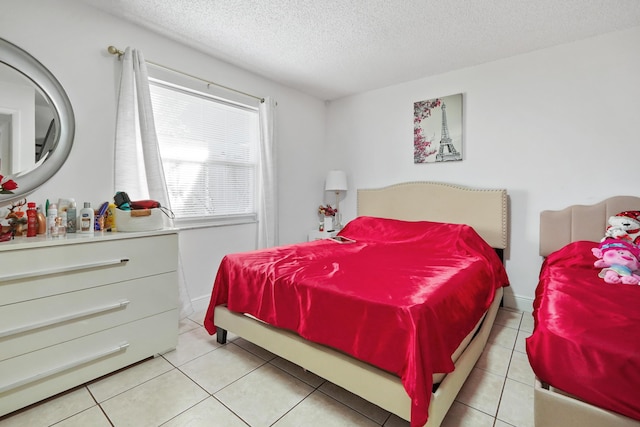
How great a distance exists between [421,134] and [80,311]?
3.30 m

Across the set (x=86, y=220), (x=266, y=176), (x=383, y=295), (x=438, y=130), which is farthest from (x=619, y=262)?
(x=86, y=220)

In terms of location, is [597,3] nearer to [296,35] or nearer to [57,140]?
[296,35]

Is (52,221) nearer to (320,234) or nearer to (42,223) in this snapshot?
(42,223)

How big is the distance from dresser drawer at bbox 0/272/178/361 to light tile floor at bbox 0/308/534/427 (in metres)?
0.34

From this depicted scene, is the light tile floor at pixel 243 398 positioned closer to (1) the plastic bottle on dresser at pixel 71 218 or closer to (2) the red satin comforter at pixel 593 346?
(2) the red satin comforter at pixel 593 346

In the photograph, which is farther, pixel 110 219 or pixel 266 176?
pixel 266 176

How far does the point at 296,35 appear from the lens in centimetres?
247

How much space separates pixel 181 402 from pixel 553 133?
344 centimetres

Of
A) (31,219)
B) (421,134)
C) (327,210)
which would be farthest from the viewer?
(327,210)

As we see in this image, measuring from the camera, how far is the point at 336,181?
3.81 meters

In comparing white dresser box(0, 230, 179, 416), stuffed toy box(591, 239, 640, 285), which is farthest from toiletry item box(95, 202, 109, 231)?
stuffed toy box(591, 239, 640, 285)

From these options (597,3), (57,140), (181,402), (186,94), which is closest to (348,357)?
(181,402)

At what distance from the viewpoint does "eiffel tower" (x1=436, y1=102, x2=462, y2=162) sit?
3.13 m

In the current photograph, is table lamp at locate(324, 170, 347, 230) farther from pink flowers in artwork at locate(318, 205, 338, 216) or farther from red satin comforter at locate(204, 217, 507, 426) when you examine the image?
red satin comforter at locate(204, 217, 507, 426)
